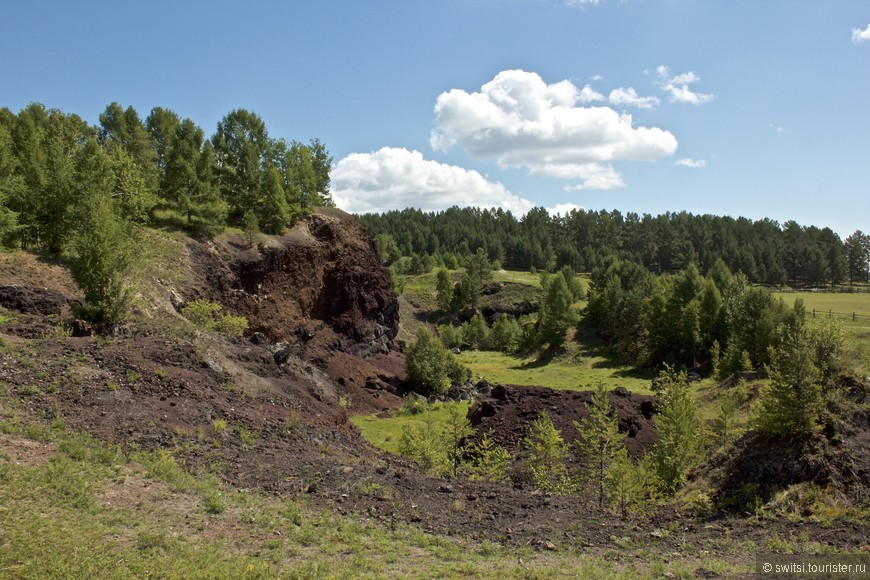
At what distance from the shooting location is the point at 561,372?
2837 inches

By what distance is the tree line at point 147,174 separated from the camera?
3578 cm

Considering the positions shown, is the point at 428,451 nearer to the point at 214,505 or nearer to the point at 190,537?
the point at 214,505

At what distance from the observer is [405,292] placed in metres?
124

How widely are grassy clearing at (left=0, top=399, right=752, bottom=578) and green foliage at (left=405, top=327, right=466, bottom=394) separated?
133ft

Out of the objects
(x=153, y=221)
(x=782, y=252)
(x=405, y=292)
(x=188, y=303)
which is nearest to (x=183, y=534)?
(x=188, y=303)

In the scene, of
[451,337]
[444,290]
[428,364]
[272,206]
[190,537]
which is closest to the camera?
[190,537]

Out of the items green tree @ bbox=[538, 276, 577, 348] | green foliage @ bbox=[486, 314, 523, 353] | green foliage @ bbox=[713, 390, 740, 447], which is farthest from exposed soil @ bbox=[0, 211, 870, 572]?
green foliage @ bbox=[486, 314, 523, 353]

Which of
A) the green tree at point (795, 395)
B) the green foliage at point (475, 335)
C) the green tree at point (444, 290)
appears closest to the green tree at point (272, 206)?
the green tree at point (795, 395)

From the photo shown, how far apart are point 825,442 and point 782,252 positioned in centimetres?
13818

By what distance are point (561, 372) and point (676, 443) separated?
170ft

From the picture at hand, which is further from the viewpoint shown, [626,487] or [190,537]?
[626,487]

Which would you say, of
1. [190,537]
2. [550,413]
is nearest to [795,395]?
[550,413]

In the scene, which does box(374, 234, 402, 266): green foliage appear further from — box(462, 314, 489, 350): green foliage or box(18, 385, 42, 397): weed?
box(18, 385, 42, 397): weed

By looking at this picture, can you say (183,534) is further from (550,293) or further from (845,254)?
(845,254)
